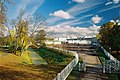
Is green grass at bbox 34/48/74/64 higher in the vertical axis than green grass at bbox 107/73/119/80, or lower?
higher

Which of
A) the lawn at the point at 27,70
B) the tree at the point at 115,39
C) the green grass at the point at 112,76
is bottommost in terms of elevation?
the green grass at the point at 112,76

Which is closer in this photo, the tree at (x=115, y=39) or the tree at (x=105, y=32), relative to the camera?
the tree at (x=115, y=39)

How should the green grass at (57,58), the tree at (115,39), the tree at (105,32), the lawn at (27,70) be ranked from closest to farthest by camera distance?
1. the lawn at (27,70)
2. the green grass at (57,58)
3. the tree at (115,39)
4. the tree at (105,32)

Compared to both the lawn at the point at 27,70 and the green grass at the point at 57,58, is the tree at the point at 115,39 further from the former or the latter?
the lawn at the point at 27,70

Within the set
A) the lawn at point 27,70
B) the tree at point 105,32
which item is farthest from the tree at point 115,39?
the lawn at point 27,70

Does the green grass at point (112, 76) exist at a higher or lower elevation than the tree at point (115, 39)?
lower

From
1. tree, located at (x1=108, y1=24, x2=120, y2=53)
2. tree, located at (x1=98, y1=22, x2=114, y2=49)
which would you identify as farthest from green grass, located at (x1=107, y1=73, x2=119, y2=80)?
tree, located at (x1=98, y1=22, x2=114, y2=49)

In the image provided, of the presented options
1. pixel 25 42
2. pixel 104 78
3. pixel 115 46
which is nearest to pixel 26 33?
pixel 25 42

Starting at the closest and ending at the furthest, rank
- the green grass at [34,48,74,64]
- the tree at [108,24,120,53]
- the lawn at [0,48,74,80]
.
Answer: the lawn at [0,48,74,80], the green grass at [34,48,74,64], the tree at [108,24,120,53]

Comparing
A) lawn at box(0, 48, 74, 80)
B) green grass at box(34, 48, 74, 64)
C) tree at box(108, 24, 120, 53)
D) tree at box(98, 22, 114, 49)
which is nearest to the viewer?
lawn at box(0, 48, 74, 80)

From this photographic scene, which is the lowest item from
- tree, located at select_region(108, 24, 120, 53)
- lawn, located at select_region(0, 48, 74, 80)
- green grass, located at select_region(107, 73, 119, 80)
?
green grass, located at select_region(107, 73, 119, 80)

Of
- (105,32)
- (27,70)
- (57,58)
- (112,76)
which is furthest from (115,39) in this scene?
(27,70)

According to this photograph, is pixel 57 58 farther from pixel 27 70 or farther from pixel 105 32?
pixel 105 32

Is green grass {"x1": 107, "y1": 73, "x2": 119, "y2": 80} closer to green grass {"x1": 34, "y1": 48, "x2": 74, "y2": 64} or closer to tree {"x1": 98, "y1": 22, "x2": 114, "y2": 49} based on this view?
green grass {"x1": 34, "y1": 48, "x2": 74, "y2": 64}
